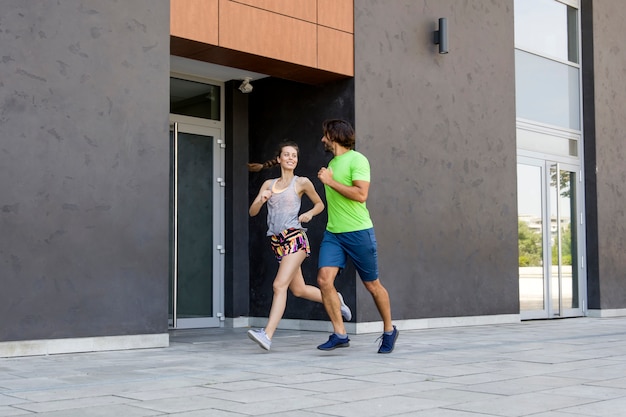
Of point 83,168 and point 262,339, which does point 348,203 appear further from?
point 83,168

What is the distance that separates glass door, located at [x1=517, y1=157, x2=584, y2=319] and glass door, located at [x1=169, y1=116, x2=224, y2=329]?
3966 mm

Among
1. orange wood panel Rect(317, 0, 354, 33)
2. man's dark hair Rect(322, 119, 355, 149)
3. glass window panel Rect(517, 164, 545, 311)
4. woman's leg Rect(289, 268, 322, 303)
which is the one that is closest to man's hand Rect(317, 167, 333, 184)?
man's dark hair Rect(322, 119, 355, 149)

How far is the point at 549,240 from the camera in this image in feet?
37.4

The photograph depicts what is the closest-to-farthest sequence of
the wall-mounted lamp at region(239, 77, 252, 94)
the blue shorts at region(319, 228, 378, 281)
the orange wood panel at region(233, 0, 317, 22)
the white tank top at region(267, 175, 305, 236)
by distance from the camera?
the blue shorts at region(319, 228, 378, 281) → the white tank top at region(267, 175, 305, 236) → the orange wood panel at region(233, 0, 317, 22) → the wall-mounted lamp at region(239, 77, 252, 94)

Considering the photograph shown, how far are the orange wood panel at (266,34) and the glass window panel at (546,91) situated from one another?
3.87 metres

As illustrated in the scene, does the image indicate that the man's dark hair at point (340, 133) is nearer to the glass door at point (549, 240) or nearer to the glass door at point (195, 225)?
the glass door at point (195, 225)

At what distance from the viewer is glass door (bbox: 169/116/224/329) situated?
924cm

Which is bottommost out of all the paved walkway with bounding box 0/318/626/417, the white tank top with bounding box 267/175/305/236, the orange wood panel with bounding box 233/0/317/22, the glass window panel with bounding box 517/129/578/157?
the paved walkway with bounding box 0/318/626/417

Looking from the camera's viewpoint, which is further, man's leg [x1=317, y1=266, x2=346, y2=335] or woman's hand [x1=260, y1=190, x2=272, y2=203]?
woman's hand [x1=260, y1=190, x2=272, y2=203]

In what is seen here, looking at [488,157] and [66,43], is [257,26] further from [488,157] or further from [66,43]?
[488,157]

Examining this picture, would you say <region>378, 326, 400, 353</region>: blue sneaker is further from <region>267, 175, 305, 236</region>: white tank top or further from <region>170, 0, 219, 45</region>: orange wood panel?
<region>170, 0, 219, 45</region>: orange wood panel

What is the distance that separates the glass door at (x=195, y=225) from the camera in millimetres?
9235

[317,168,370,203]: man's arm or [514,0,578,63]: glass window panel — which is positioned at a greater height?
[514,0,578,63]: glass window panel

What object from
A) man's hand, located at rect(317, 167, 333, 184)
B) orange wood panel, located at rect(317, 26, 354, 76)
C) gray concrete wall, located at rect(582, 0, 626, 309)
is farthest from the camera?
gray concrete wall, located at rect(582, 0, 626, 309)
